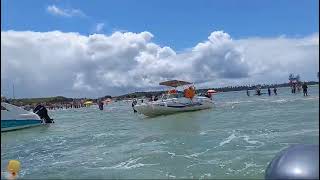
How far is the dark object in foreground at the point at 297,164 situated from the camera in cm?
640

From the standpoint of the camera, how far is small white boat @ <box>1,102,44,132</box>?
33.3m

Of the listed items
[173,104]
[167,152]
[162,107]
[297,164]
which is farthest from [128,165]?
[173,104]

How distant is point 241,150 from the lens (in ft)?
54.6

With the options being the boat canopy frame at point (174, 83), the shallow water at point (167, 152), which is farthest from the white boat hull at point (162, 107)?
the shallow water at point (167, 152)

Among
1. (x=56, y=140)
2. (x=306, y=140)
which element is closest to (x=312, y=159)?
(x=306, y=140)

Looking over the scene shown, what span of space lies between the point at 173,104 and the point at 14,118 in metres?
12.1

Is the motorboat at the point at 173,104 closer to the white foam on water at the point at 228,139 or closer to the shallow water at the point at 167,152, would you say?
the shallow water at the point at 167,152

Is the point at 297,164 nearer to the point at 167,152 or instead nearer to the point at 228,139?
the point at 167,152

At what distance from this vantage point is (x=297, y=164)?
654cm

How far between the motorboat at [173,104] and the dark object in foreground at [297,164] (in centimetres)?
3215

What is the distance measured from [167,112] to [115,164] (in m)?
24.2

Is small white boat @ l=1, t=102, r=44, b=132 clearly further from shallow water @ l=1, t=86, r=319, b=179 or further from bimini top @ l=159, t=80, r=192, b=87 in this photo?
bimini top @ l=159, t=80, r=192, b=87

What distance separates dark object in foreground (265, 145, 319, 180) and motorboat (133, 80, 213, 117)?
32.1 m

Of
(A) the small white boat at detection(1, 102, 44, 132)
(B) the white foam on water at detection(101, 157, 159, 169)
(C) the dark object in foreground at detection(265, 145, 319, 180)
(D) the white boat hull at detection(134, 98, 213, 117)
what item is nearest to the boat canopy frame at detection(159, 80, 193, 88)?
(D) the white boat hull at detection(134, 98, 213, 117)
